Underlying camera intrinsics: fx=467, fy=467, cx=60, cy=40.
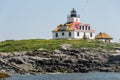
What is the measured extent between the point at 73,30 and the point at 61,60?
30596 mm

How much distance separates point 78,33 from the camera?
136m

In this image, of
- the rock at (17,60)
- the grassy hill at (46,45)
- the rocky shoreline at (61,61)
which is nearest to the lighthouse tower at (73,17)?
the grassy hill at (46,45)

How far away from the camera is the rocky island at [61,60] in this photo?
10094 cm

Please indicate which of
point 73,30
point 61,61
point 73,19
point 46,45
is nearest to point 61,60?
point 61,61

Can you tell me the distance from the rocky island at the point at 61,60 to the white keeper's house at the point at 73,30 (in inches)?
868

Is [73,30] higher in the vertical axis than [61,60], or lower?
higher

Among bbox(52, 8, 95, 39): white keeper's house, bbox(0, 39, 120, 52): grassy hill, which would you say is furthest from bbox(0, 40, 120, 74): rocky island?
bbox(52, 8, 95, 39): white keeper's house

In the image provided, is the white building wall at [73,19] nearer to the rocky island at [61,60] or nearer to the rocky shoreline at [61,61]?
the rocky island at [61,60]

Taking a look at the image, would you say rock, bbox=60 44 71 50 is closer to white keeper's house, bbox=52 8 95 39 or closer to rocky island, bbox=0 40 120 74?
rocky island, bbox=0 40 120 74

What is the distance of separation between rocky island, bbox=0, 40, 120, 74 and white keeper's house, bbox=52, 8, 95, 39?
868 inches

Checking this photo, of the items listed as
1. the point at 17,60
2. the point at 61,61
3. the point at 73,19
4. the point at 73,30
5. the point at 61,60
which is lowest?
the point at 61,61

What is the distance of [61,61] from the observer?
104250 millimetres

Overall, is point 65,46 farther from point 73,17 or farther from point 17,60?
point 73,17

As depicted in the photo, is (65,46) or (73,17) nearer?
(65,46)
